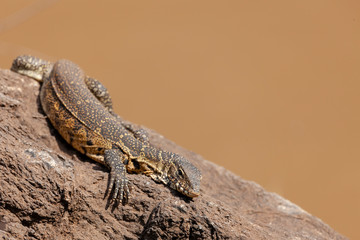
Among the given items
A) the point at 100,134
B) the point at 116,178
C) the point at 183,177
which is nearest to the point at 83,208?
the point at 116,178

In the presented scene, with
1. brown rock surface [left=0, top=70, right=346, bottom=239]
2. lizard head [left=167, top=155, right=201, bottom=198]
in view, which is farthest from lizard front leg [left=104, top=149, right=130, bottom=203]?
lizard head [left=167, top=155, right=201, bottom=198]

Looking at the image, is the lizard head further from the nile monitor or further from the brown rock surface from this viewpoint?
the brown rock surface

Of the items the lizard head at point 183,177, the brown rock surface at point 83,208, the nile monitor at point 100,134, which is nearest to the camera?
the brown rock surface at point 83,208

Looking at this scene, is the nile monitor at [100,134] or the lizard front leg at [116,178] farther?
the nile monitor at [100,134]

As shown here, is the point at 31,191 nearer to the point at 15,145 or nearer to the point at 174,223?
the point at 15,145

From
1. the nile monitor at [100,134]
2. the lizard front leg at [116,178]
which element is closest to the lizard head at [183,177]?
the nile monitor at [100,134]

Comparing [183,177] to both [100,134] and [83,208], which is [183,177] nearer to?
[83,208]

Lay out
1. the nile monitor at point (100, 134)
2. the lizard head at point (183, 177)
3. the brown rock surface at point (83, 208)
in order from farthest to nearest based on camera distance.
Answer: the nile monitor at point (100, 134)
the lizard head at point (183, 177)
the brown rock surface at point (83, 208)

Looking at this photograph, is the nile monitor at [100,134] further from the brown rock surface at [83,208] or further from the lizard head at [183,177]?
Answer: the brown rock surface at [83,208]
